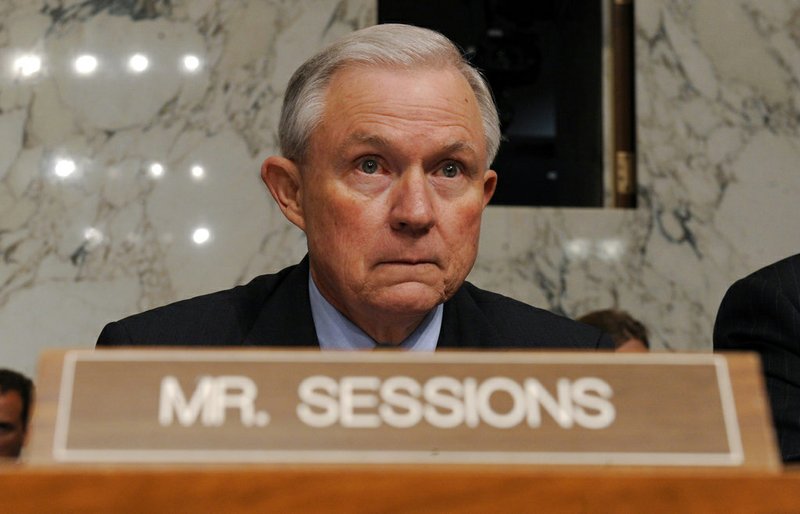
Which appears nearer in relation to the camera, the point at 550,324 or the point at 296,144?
the point at 296,144

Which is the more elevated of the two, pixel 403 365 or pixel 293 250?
pixel 403 365

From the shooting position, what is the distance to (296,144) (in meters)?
1.71

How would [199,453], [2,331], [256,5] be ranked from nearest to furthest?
[199,453] → [2,331] → [256,5]

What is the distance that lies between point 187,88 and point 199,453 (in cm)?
328

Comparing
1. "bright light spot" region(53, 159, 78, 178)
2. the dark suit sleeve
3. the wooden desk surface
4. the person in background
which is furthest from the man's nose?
"bright light spot" region(53, 159, 78, 178)

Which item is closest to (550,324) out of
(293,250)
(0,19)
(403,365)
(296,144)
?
(296,144)

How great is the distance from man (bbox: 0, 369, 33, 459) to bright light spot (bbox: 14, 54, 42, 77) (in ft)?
3.41

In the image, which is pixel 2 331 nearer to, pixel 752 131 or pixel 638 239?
pixel 638 239

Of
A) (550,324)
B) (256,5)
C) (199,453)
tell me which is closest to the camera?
(199,453)

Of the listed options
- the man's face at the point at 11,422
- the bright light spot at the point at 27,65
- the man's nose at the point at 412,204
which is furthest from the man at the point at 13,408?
the man's nose at the point at 412,204

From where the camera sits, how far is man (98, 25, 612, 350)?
152 centimetres

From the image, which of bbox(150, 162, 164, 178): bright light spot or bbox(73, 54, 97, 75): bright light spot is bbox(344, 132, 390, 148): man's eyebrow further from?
bbox(73, 54, 97, 75): bright light spot

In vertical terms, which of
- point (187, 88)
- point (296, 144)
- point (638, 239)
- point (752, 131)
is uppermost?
point (296, 144)

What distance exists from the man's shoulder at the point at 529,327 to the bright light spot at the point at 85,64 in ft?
7.44
